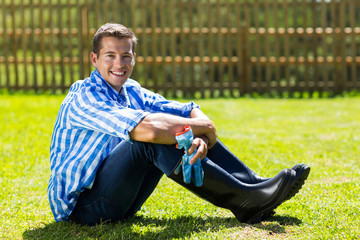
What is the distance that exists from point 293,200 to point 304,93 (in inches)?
305

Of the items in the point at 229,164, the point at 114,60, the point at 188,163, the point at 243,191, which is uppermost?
the point at 114,60

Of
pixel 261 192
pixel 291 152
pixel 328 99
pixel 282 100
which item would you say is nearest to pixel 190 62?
pixel 282 100

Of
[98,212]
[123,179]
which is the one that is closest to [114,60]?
[123,179]

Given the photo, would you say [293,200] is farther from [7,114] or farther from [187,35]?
[187,35]

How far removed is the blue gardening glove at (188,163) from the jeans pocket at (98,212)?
1.67 feet

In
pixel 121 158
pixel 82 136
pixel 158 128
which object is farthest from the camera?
pixel 82 136

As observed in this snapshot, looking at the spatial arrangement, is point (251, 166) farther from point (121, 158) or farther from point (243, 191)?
point (121, 158)

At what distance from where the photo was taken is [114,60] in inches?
121

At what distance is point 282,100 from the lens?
1024 cm

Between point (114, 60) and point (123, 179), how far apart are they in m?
0.67

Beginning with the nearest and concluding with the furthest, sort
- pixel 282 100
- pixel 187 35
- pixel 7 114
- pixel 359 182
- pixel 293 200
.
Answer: pixel 293 200
pixel 359 182
pixel 7 114
pixel 282 100
pixel 187 35

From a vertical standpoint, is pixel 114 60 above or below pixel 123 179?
above

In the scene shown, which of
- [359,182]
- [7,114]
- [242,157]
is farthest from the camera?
[7,114]

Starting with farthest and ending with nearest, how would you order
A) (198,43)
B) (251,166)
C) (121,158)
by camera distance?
(198,43) < (251,166) < (121,158)
